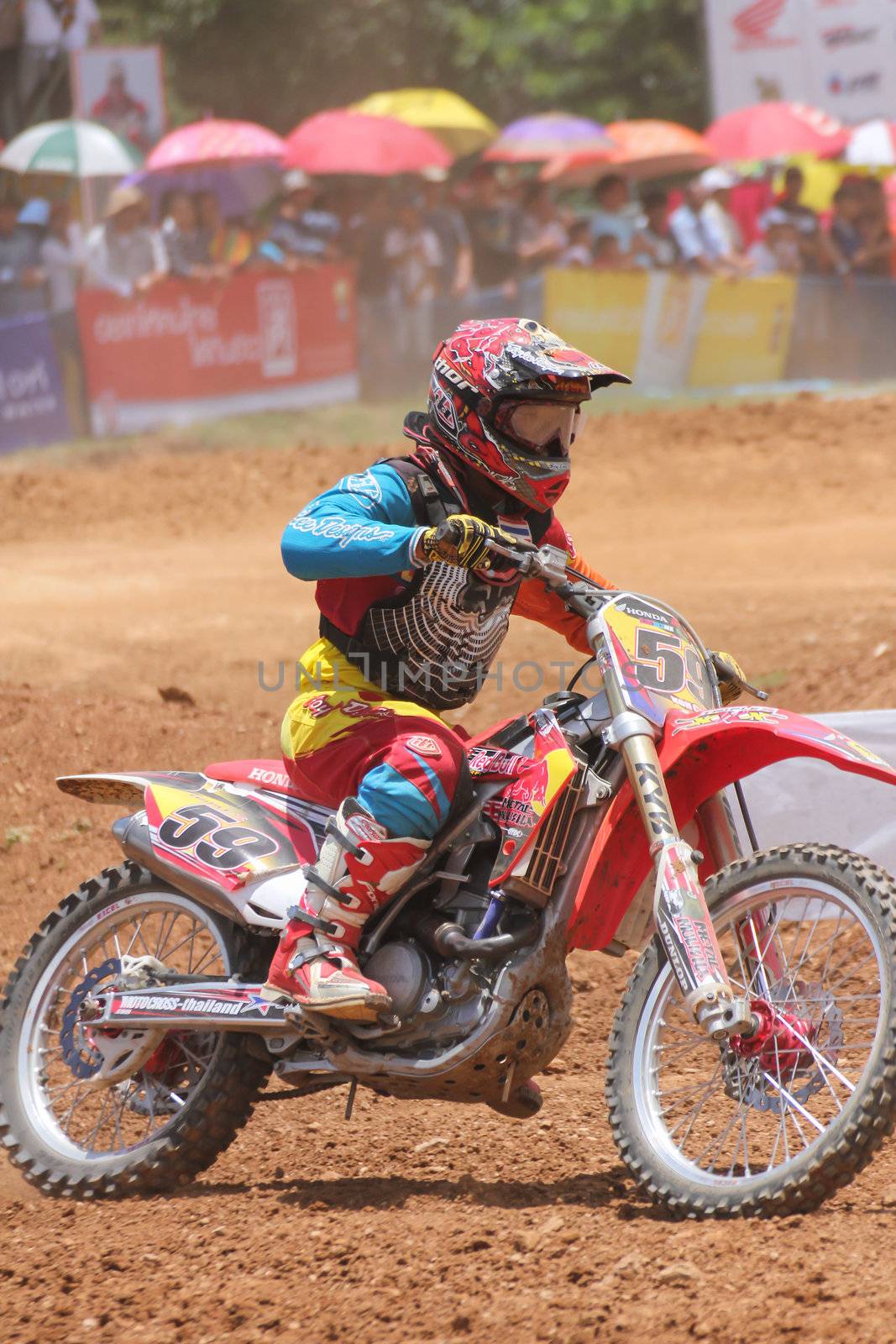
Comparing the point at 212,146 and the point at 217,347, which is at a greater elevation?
the point at 212,146

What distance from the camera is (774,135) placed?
758 inches

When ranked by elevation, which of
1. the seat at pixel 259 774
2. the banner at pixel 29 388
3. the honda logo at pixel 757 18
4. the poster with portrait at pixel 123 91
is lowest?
the banner at pixel 29 388

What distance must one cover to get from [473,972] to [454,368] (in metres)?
1.49

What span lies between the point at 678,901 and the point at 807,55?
66.8ft

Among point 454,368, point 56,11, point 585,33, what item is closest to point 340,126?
point 56,11

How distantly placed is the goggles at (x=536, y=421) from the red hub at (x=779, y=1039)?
144 centimetres

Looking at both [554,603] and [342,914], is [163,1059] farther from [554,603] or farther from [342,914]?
[554,603]

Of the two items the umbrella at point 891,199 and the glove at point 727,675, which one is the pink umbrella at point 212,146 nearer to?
the umbrella at point 891,199

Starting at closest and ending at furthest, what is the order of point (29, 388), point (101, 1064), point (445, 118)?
point (101, 1064)
point (29, 388)
point (445, 118)

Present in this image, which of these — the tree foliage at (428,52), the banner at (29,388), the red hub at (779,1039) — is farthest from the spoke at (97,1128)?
the tree foliage at (428,52)

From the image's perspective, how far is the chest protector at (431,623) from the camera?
13.6 feet

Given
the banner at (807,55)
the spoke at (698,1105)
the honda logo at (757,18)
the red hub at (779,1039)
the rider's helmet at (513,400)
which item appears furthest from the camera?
the honda logo at (757,18)

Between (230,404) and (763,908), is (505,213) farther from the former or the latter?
(763,908)

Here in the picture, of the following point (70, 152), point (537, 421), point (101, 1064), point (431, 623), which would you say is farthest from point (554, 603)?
point (70, 152)
